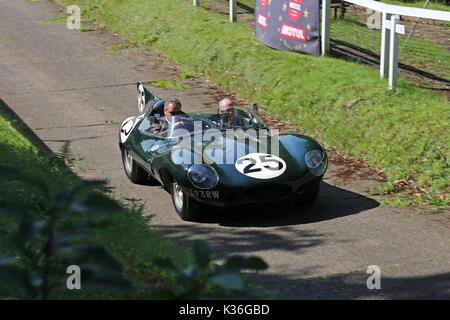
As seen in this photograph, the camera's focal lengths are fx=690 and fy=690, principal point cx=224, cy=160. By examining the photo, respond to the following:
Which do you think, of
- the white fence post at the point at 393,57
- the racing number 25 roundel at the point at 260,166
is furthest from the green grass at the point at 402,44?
the racing number 25 roundel at the point at 260,166

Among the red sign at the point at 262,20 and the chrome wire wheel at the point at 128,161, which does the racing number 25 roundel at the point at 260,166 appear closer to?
the chrome wire wheel at the point at 128,161

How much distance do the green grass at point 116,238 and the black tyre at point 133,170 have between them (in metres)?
1.26

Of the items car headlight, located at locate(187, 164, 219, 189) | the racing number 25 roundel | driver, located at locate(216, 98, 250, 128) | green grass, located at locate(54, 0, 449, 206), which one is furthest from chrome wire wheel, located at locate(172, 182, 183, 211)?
green grass, located at locate(54, 0, 449, 206)

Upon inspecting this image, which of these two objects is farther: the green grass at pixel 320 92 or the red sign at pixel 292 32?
the red sign at pixel 292 32

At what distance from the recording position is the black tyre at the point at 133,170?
944 centimetres

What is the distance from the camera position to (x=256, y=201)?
780 centimetres

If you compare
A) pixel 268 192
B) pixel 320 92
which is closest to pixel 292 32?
pixel 320 92

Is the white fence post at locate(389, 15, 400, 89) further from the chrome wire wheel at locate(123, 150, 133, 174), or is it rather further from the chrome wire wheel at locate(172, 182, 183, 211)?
the chrome wire wheel at locate(172, 182, 183, 211)

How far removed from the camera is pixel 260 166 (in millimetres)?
7844

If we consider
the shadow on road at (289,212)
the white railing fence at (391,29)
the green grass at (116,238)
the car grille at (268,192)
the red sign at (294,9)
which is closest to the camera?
the green grass at (116,238)

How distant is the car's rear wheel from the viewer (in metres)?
7.92
